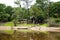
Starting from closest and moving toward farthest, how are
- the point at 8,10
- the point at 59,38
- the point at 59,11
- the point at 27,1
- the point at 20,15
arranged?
the point at 59,38 → the point at 20,15 → the point at 27,1 → the point at 59,11 → the point at 8,10

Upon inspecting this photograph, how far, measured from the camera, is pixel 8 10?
1288 cm

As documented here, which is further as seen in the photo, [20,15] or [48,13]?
[48,13]

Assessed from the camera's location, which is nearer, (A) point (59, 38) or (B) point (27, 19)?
(A) point (59, 38)

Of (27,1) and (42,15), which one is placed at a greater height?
(27,1)

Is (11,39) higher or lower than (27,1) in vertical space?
lower

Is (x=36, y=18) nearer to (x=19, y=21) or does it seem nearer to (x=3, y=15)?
(x=19, y=21)

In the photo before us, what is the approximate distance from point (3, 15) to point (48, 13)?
2.81 metres

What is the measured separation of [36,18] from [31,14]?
0.41m

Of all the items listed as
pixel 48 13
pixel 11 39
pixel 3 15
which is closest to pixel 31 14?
pixel 48 13

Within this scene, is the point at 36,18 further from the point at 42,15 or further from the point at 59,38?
the point at 59,38

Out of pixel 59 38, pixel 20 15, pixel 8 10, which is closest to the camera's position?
pixel 59 38

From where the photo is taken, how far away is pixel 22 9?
10266 millimetres

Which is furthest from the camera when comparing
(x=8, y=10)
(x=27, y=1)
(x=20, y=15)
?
(x=8, y=10)

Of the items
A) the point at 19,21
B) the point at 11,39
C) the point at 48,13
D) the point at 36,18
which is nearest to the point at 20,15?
the point at 19,21
